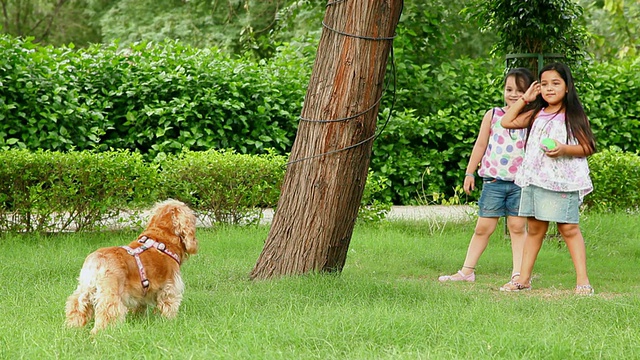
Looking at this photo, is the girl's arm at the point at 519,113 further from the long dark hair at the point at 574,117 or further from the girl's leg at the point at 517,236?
the girl's leg at the point at 517,236

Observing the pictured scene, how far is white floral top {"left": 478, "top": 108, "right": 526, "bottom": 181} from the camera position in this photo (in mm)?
6746

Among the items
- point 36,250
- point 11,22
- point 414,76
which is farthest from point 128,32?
point 36,250

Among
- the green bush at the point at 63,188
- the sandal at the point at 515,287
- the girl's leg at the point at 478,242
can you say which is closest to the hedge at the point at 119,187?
the green bush at the point at 63,188

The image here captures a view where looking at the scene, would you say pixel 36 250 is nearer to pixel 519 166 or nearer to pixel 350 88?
pixel 350 88

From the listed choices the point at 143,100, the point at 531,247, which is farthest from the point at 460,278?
the point at 143,100

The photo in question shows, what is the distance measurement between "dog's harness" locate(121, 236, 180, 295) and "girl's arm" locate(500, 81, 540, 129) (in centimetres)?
298

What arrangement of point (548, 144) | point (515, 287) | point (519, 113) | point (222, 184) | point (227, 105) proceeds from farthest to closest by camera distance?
point (227, 105), point (222, 184), point (519, 113), point (515, 287), point (548, 144)

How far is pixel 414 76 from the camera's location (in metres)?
13.0

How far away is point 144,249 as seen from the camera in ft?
16.0

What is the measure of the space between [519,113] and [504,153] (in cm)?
44

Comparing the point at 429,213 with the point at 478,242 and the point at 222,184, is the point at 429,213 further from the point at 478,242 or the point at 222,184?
the point at 478,242

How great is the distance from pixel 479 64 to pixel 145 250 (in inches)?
387

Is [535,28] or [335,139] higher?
[535,28]

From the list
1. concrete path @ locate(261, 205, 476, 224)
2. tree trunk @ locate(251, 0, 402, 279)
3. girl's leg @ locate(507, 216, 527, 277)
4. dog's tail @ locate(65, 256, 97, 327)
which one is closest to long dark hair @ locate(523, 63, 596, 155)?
girl's leg @ locate(507, 216, 527, 277)
